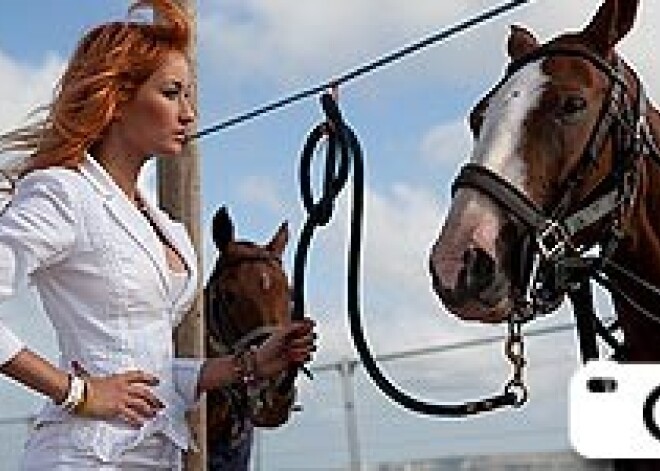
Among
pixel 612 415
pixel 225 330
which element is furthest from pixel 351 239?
pixel 225 330

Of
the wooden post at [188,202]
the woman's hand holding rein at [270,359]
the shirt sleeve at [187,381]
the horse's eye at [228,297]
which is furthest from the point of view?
the horse's eye at [228,297]

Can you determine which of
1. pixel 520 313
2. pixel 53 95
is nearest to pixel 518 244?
pixel 520 313

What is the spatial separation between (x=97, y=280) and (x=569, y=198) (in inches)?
46.5

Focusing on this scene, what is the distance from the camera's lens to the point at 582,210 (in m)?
2.98

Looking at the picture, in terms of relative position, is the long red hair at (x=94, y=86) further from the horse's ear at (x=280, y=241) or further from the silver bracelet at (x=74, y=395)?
the horse's ear at (x=280, y=241)

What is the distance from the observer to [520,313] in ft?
9.37

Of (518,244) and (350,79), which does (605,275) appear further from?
(350,79)

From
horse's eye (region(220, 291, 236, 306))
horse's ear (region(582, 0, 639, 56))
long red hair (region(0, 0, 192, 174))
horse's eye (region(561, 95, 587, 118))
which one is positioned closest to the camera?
long red hair (region(0, 0, 192, 174))

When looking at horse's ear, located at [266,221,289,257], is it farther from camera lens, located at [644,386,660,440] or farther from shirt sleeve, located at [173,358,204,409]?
camera lens, located at [644,386,660,440]

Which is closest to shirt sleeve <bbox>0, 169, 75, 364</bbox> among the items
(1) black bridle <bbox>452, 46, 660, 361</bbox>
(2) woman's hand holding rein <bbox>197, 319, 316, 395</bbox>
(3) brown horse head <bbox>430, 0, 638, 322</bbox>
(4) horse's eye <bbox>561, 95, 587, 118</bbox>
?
(2) woman's hand holding rein <bbox>197, 319, 316, 395</bbox>

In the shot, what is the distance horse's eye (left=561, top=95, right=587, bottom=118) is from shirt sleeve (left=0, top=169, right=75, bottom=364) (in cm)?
126

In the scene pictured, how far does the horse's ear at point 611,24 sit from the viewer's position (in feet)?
10.4

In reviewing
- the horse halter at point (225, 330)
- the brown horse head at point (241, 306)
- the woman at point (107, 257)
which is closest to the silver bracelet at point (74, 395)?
the woman at point (107, 257)

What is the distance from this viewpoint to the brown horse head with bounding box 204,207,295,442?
5.75 meters
